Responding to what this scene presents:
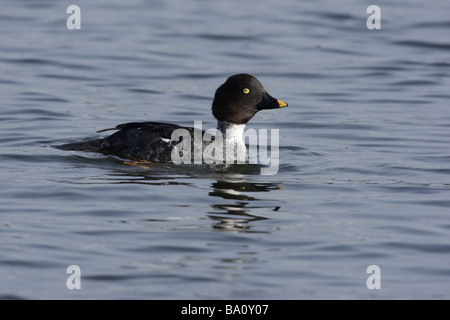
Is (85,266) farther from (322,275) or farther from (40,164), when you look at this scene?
(40,164)

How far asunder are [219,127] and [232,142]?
1.03 feet

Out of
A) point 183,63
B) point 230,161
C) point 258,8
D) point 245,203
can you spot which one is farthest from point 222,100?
point 258,8

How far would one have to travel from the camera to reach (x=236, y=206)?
9312 mm

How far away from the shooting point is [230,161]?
11.0 metres

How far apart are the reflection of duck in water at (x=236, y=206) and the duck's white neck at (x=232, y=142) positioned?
0.67 meters

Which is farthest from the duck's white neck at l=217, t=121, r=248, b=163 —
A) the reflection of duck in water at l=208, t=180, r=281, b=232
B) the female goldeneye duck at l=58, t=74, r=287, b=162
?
the reflection of duck in water at l=208, t=180, r=281, b=232

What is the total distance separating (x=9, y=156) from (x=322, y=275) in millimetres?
5511

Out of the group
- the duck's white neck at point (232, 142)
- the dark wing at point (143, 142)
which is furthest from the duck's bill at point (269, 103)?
the dark wing at point (143, 142)

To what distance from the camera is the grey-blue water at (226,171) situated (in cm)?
729

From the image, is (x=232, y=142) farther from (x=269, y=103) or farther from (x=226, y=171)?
(x=269, y=103)

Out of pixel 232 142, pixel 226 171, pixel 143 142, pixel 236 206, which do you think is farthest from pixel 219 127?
pixel 236 206

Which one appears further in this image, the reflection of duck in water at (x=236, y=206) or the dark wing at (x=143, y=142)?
the dark wing at (x=143, y=142)

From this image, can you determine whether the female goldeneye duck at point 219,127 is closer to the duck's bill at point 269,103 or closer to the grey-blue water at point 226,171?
the duck's bill at point 269,103

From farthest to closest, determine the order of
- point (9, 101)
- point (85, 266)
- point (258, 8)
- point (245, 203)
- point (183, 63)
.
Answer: point (258, 8) < point (183, 63) < point (9, 101) < point (245, 203) < point (85, 266)
